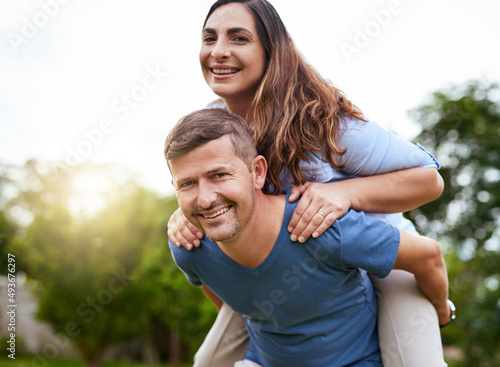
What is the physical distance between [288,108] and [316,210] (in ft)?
1.98

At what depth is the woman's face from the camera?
269cm

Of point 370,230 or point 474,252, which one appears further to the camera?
point 474,252

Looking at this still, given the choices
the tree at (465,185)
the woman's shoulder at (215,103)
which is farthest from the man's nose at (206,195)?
the tree at (465,185)

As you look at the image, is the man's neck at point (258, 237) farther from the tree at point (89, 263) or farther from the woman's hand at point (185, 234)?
the tree at point (89, 263)

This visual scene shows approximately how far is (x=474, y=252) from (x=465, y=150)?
10.9 feet

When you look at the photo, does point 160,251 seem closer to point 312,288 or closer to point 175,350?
point 175,350

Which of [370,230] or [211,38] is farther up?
[211,38]

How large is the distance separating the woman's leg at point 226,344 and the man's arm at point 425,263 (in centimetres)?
109

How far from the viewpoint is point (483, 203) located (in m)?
15.8

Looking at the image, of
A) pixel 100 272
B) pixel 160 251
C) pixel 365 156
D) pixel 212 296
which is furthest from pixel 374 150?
pixel 160 251

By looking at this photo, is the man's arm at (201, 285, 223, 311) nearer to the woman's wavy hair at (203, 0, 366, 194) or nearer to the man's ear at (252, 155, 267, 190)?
the woman's wavy hair at (203, 0, 366, 194)

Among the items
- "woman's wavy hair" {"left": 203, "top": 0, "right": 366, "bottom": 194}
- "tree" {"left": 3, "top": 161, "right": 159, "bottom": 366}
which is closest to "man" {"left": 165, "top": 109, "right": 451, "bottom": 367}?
"woman's wavy hair" {"left": 203, "top": 0, "right": 366, "bottom": 194}

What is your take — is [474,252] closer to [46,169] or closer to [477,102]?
[477,102]

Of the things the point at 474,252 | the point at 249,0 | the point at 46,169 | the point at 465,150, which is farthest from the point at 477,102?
the point at 46,169
